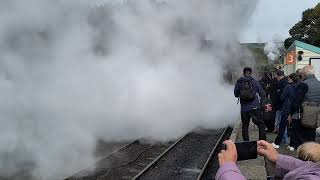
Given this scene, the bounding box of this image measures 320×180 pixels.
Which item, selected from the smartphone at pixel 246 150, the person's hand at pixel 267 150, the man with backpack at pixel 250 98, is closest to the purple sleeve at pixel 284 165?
the person's hand at pixel 267 150

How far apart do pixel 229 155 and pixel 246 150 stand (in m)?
0.22

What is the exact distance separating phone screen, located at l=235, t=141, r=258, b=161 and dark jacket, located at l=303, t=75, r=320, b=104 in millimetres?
4615

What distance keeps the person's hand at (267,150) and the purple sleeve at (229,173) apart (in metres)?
0.52

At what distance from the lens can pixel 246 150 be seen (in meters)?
2.58

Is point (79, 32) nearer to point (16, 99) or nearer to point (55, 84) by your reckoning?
point (55, 84)

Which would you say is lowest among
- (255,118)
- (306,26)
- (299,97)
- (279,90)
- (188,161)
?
(188,161)

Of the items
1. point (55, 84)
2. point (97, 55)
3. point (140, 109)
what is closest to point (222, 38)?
point (140, 109)

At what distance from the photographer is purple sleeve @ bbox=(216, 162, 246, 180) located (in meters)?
2.21

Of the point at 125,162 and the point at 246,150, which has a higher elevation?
the point at 246,150

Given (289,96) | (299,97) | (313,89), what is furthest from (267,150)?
(289,96)

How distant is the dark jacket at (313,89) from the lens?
6.96m

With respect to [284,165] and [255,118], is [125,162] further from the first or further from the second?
[284,165]

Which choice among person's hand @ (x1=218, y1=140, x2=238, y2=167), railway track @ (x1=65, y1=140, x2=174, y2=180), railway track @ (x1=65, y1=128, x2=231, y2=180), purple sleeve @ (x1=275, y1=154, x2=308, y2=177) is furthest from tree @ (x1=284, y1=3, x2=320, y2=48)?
person's hand @ (x1=218, y1=140, x2=238, y2=167)

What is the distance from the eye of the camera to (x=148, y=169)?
27.6ft
